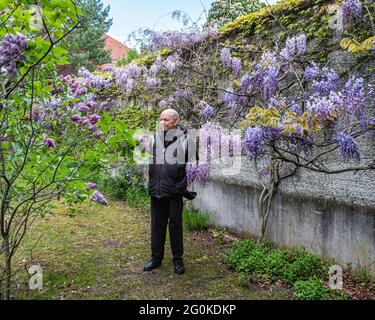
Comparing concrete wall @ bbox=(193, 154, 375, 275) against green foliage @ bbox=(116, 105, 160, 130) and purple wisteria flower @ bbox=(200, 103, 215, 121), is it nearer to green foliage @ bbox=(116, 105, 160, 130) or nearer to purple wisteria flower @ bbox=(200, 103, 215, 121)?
purple wisteria flower @ bbox=(200, 103, 215, 121)

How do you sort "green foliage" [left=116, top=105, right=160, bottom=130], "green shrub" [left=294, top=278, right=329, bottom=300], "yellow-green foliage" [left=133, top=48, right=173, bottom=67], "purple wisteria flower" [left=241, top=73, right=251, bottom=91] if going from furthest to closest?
"green foliage" [left=116, top=105, right=160, bottom=130] → "yellow-green foliage" [left=133, top=48, right=173, bottom=67] → "purple wisteria flower" [left=241, top=73, right=251, bottom=91] → "green shrub" [left=294, top=278, right=329, bottom=300]

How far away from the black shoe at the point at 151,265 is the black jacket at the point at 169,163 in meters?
0.70

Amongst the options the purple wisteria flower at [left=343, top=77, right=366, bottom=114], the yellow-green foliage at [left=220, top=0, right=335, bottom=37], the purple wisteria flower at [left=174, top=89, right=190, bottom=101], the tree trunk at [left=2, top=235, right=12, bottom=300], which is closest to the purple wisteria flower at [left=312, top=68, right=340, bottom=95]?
the purple wisteria flower at [left=343, top=77, right=366, bottom=114]

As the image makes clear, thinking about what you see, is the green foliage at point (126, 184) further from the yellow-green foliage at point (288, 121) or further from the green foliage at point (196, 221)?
the yellow-green foliage at point (288, 121)

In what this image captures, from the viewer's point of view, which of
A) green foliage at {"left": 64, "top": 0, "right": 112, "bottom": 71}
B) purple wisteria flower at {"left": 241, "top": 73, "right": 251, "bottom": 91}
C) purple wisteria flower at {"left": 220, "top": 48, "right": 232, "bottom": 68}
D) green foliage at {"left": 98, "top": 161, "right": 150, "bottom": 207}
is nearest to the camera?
purple wisteria flower at {"left": 241, "top": 73, "right": 251, "bottom": 91}

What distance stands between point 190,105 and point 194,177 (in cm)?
173

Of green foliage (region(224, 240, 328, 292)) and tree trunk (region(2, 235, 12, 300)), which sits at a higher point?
tree trunk (region(2, 235, 12, 300))

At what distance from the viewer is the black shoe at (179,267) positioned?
12.1ft

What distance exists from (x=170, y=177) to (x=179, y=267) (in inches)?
35.7

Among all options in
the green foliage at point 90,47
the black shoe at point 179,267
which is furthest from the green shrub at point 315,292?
the green foliage at point 90,47

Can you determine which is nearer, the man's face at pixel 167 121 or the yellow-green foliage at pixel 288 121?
the yellow-green foliage at pixel 288 121

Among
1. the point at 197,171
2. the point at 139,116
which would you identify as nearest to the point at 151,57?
the point at 139,116

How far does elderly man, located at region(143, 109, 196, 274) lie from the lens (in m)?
3.60

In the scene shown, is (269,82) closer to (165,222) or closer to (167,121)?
(167,121)
